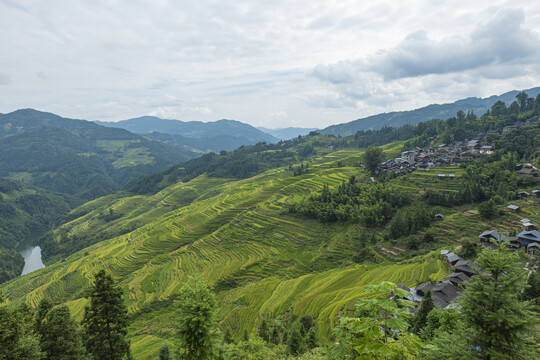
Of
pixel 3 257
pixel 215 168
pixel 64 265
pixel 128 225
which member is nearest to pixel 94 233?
pixel 128 225

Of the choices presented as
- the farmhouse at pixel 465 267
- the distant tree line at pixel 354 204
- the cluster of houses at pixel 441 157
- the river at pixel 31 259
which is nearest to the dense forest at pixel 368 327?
the farmhouse at pixel 465 267

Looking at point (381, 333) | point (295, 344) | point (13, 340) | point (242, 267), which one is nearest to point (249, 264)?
point (242, 267)

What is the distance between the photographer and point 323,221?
71.8m

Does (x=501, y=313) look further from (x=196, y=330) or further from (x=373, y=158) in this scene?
(x=373, y=158)

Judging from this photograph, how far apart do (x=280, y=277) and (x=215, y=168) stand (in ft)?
499

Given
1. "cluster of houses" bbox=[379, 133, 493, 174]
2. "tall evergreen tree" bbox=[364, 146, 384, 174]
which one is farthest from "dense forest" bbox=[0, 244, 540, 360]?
"cluster of houses" bbox=[379, 133, 493, 174]

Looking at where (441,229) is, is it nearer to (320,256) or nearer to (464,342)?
(320,256)

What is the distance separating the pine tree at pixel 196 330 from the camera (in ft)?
30.1

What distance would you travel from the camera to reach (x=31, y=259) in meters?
125

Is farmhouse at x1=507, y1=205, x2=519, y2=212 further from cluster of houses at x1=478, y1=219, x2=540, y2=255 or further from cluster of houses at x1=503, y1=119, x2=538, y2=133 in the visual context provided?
cluster of houses at x1=503, y1=119, x2=538, y2=133

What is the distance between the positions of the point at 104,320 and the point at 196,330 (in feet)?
52.6

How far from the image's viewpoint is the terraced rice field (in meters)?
43.0

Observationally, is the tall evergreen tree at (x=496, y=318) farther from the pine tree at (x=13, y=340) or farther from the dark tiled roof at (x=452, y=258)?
the dark tiled roof at (x=452, y=258)

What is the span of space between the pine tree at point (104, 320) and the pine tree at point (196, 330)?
563 inches
